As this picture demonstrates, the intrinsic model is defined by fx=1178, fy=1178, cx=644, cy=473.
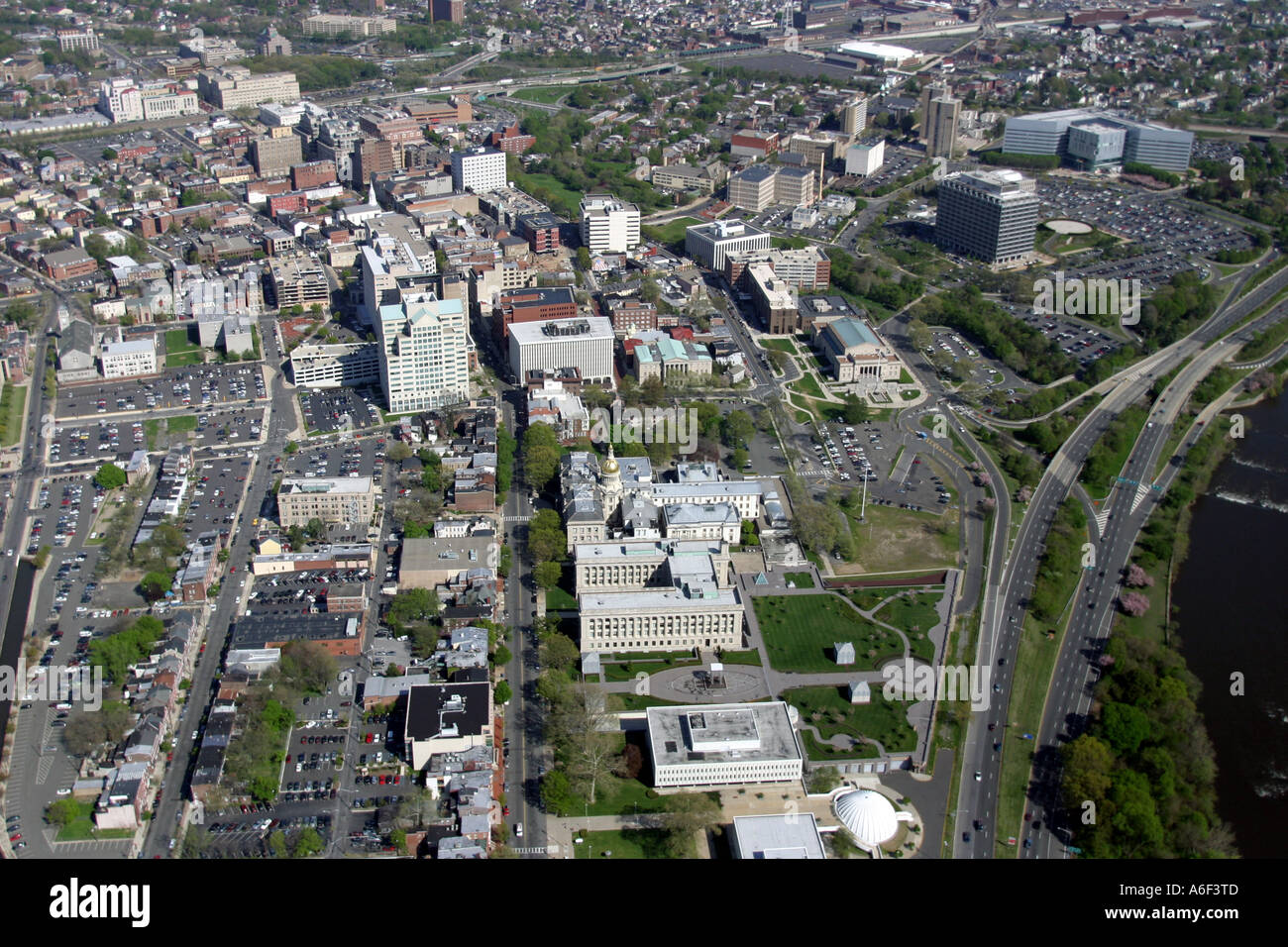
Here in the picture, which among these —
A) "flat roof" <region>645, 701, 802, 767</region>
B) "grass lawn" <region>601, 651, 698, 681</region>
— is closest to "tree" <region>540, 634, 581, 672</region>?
"grass lawn" <region>601, 651, 698, 681</region>

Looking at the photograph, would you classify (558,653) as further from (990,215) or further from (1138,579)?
(990,215)

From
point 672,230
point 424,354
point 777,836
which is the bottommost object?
point 777,836

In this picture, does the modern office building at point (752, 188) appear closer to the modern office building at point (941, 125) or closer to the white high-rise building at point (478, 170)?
the white high-rise building at point (478, 170)

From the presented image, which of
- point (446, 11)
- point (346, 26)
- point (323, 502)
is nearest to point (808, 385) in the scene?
point (323, 502)

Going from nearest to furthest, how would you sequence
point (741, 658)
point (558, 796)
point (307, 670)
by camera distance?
point (558, 796) < point (307, 670) < point (741, 658)

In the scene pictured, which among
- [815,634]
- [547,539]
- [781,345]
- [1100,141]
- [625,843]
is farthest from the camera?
[1100,141]

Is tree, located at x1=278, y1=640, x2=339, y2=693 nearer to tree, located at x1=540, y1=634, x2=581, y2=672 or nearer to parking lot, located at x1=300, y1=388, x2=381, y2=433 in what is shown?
tree, located at x1=540, y1=634, x2=581, y2=672

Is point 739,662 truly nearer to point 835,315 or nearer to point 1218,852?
point 1218,852
